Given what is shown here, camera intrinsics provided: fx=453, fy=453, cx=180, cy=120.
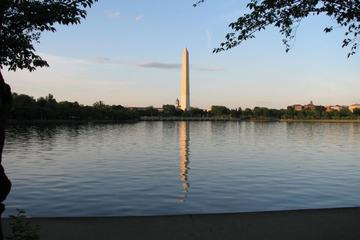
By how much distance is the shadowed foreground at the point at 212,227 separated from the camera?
364 inches

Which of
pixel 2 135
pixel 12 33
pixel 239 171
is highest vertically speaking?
pixel 12 33

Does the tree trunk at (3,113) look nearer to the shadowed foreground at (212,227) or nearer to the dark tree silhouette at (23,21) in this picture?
the dark tree silhouette at (23,21)

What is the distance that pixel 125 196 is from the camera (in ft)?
61.2

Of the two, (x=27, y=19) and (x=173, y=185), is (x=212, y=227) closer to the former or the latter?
(x=27, y=19)

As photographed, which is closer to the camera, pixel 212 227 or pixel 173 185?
pixel 212 227

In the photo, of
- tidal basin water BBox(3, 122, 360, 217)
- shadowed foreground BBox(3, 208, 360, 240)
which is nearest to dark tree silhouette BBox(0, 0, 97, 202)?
shadowed foreground BBox(3, 208, 360, 240)

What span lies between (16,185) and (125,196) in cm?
610

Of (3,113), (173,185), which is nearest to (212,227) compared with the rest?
(3,113)

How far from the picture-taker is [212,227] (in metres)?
9.84

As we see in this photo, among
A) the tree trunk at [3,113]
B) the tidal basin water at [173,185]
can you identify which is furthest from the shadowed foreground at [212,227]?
the tidal basin water at [173,185]

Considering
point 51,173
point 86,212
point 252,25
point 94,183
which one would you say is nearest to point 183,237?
point 252,25

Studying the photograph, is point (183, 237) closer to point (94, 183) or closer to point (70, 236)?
point (70, 236)

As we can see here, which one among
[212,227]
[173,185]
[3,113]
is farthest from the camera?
[173,185]

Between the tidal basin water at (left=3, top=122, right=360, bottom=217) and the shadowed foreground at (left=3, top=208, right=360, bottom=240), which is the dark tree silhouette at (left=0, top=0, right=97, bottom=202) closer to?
the shadowed foreground at (left=3, top=208, right=360, bottom=240)
